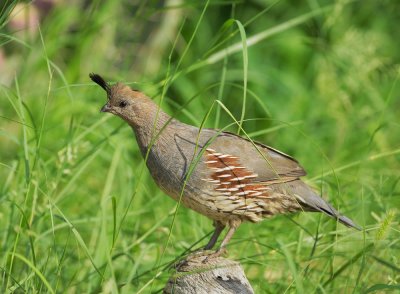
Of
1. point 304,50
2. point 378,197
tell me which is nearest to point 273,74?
point 304,50

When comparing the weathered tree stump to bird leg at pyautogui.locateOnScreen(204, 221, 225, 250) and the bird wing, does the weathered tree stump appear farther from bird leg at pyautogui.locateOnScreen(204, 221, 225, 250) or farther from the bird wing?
the bird wing

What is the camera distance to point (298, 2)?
6113mm

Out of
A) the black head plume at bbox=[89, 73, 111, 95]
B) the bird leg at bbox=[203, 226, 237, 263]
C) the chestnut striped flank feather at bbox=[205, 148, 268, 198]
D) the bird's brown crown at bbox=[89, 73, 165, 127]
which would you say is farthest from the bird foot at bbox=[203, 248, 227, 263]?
the black head plume at bbox=[89, 73, 111, 95]

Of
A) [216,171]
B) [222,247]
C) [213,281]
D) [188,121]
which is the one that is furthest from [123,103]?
[188,121]

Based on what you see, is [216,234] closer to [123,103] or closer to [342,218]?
[342,218]

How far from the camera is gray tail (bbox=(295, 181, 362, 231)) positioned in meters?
2.90

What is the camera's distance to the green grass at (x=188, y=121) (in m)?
2.87

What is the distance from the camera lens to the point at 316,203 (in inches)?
116

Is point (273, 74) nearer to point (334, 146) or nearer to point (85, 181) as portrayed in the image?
point (334, 146)

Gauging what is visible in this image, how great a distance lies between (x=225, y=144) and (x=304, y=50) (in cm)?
310

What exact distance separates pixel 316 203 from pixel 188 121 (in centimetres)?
201

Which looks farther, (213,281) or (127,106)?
(127,106)

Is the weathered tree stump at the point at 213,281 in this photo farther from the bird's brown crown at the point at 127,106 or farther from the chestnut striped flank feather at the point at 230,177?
the bird's brown crown at the point at 127,106

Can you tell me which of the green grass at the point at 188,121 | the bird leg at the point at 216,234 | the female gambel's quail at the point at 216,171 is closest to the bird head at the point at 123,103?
the female gambel's quail at the point at 216,171
